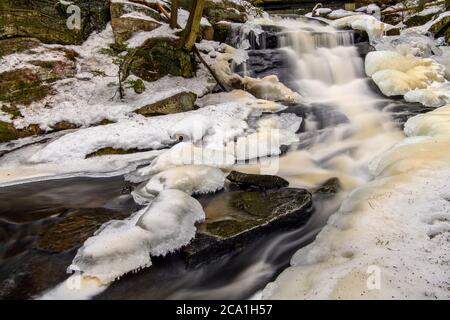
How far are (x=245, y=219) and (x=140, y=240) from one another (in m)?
1.16

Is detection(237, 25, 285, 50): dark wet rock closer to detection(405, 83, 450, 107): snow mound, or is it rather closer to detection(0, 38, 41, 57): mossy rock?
detection(405, 83, 450, 107): snow mound

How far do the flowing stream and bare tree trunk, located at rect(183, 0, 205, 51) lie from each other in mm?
2224

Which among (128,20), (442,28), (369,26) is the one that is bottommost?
(442,28)

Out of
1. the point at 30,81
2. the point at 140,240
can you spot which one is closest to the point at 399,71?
the point at 140,240

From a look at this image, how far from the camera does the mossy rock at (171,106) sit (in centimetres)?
784

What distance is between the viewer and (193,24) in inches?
345

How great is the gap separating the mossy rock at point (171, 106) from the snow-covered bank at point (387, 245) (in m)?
5.23

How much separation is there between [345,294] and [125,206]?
2869mm

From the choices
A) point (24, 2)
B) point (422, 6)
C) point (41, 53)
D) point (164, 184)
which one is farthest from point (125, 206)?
point (422, 6)

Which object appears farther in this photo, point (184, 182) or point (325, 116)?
point (325, 116)

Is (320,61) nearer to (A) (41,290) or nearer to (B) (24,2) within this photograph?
(B) (24,2)

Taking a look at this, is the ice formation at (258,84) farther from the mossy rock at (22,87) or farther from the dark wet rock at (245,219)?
the dark wet rock at (245,219)

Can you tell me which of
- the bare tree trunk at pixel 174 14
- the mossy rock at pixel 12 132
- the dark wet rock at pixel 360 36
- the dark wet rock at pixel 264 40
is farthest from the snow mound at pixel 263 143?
the dark wet rock at pixel 360 36

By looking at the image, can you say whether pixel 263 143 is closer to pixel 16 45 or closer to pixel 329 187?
pixel 329 187
